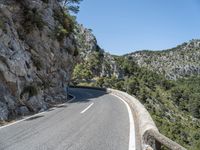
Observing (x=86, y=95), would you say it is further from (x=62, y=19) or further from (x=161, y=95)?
(x=161, y=95)

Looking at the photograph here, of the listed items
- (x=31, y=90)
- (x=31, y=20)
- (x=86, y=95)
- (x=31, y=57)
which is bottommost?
(x=86, y=95)

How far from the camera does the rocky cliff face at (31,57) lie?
50.4 feet

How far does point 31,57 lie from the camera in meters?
20.6

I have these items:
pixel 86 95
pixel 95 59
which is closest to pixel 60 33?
pixel 86 95

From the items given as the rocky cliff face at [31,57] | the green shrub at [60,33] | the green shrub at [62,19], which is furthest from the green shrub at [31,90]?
the green shrub at [62,19]

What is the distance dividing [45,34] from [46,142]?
17.7 meters

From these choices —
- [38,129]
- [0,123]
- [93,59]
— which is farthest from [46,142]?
[93,59]

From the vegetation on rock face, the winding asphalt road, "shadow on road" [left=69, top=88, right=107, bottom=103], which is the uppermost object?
the winding asphalt road

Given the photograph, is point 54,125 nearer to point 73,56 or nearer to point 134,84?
point 73,56

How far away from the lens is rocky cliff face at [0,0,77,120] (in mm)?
15352

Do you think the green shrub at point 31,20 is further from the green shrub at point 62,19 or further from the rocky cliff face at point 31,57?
the green shrub at point 62,19

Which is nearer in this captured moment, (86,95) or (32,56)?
(32,56)

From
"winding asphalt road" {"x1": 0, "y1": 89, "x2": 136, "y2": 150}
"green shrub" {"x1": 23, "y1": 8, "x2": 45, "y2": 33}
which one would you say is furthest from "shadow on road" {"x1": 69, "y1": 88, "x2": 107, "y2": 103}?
"winding asphalt road" {"x1": 0, "y1": 89, "x2": 136, "y2": 150}

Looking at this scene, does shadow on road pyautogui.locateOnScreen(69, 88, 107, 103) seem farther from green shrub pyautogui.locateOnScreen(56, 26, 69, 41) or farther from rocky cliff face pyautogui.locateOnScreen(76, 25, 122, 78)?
rocky cliff face pyautogui.locateOnScreen(76, 25, 122, 78)
